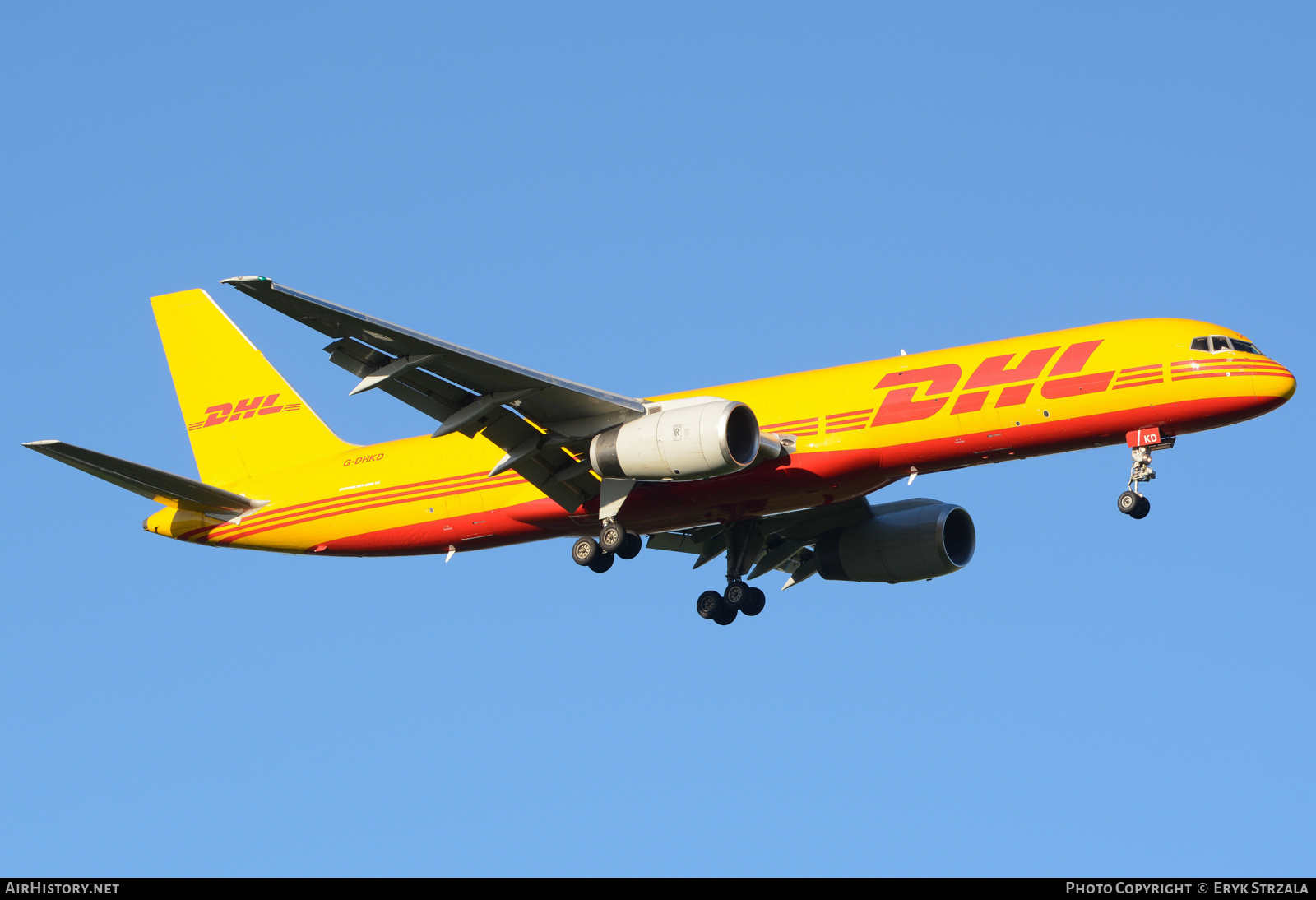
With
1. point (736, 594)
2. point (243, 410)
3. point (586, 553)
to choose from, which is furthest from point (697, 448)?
point (243, 410)

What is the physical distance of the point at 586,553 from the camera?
35.8m

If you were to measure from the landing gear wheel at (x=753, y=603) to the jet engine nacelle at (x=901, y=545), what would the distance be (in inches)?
80.2

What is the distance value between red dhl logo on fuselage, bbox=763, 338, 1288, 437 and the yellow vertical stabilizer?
14.1 meters

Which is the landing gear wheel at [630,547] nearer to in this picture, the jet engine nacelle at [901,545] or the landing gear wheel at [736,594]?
the landing gear wheel at [736,594]

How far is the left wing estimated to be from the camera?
30.4 m

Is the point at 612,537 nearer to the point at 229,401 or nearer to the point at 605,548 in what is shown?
the point at 605,548

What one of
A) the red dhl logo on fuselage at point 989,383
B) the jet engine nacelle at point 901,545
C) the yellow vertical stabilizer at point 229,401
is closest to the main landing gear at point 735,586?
the jet engine nacelle at point 901,545

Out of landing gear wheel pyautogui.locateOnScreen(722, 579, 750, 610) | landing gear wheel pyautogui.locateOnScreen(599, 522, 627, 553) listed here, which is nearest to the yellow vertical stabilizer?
landing gear wheel pyautogui.locateOnScreen(599, 522, 627, 553)

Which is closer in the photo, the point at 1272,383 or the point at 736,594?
the point at 1272,383

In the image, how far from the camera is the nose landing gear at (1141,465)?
3170 centimetres

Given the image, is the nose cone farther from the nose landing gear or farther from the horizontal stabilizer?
the horizontal stabilizer

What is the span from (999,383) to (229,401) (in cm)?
2131
